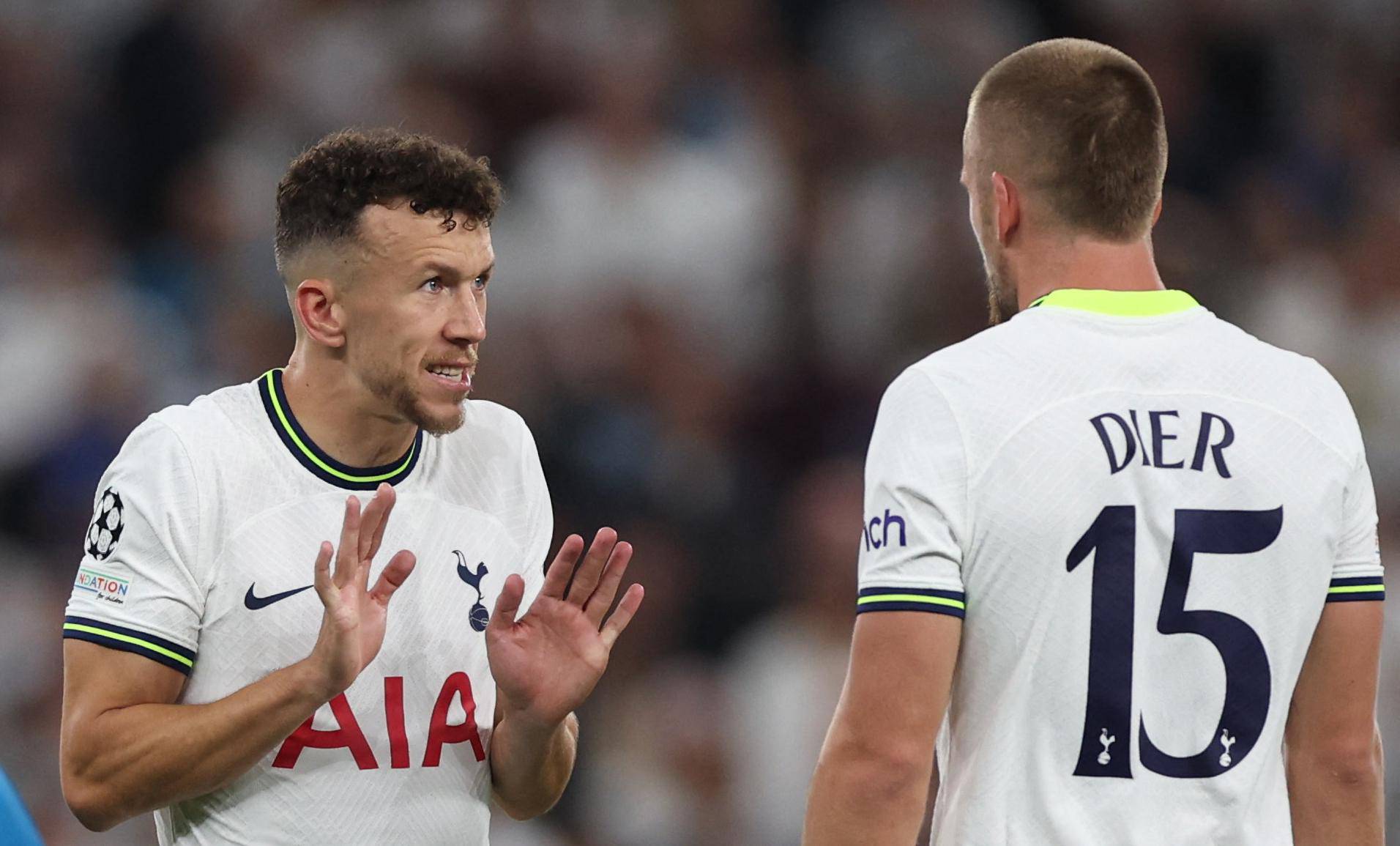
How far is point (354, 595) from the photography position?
10.3 feet

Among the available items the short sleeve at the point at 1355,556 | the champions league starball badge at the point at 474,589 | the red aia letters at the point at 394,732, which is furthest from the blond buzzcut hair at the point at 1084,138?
the red aia letters at the point at 394,732

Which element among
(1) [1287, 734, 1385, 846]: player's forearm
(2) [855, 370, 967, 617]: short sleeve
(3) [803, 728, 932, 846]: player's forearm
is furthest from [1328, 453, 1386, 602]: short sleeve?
(3) [803, 728, 932, 846]: player's forearm

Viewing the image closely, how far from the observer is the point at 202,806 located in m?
3.37

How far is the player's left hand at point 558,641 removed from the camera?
3.41 meters

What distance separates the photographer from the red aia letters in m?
3.37

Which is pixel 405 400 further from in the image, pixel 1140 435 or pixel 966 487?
pixel 1140 435

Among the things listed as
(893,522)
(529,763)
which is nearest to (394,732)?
(529,763)

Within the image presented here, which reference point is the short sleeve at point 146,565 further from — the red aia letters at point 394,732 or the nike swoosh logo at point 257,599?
the red aia letters at point 394,732

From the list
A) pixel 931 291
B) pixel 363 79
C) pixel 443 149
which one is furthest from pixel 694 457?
pixel 443 149

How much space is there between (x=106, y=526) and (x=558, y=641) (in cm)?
86

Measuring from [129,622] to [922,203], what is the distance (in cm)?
603

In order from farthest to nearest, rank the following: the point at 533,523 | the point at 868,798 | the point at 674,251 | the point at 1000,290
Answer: the point at 674,251, the point at 533,523, the point at 1000,290, the point at 868,798

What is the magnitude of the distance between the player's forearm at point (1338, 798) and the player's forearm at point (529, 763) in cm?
137

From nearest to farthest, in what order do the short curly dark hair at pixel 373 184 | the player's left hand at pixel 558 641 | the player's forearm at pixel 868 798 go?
the player's forearm at pixel 868 798 → the player's left hand at pixel 558 641 → the short curly dark hair at pixel 373 184
